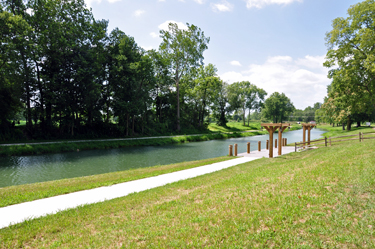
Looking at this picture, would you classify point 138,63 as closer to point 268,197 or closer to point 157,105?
point 157,105

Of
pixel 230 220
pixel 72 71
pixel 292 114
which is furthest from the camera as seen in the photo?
pixel 292 114

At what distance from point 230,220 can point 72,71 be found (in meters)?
30.2

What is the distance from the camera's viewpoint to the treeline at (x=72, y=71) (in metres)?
24.6

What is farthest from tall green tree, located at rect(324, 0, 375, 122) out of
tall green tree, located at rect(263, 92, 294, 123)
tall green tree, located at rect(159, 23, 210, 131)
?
tall green tree, located at rect(263, 92, 294, 123)

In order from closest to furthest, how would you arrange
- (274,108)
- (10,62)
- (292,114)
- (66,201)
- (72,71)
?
1. (66,201)
2. (10,62)
3. (72,71)
4. (274,108)
5. (292,114)

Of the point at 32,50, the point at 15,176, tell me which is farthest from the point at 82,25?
the point at 15,176

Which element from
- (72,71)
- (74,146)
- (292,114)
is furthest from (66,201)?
(292,114)

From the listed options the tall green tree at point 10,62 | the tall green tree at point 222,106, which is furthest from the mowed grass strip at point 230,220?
the tall green tree at point 222,106

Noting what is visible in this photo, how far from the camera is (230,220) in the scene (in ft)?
16.2

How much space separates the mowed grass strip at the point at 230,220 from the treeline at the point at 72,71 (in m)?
24.8

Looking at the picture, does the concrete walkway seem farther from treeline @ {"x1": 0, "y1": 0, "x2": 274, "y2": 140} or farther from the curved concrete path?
treeline @ {"x1": 0, "y1": 0, "x2": 274, "y2": 140}

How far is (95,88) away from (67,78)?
3840mm

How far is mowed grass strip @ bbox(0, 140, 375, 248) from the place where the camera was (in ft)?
13.6

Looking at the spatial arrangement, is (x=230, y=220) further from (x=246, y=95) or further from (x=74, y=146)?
(x=246, y=95)
